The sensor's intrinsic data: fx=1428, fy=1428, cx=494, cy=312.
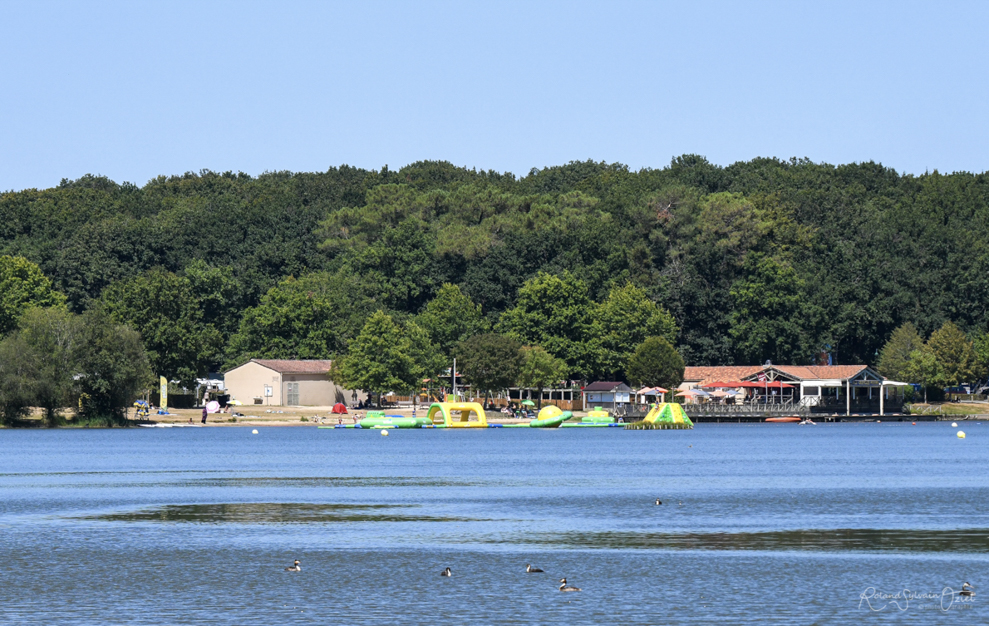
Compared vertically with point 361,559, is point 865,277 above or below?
above

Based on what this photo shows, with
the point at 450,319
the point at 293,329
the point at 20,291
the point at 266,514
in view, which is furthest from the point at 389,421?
the point at 266,514

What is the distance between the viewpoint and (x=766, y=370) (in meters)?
167

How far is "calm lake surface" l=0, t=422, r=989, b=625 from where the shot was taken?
31125 millimetres

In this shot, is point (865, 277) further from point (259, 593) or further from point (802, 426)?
point (259, 593)

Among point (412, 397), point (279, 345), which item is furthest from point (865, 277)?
point (279, 345)

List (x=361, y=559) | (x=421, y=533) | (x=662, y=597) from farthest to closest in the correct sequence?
(x=421, y=533)
(x=361, y=559)
(x=662, y=597)

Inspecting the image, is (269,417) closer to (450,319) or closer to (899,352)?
(450,319)

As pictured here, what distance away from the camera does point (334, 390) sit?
6673 inches

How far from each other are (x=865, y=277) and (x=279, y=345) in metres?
73.7

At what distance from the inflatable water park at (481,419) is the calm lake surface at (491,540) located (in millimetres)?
54763

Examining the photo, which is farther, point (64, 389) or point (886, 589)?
point (64, 389)

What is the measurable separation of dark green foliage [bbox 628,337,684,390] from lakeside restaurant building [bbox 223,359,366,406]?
33248 millimetres

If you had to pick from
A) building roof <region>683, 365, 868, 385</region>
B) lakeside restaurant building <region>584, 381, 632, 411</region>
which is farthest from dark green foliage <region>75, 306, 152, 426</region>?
building roof <region>683, 365, 868, 385</region>

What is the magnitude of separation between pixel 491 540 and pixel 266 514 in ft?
40.9
